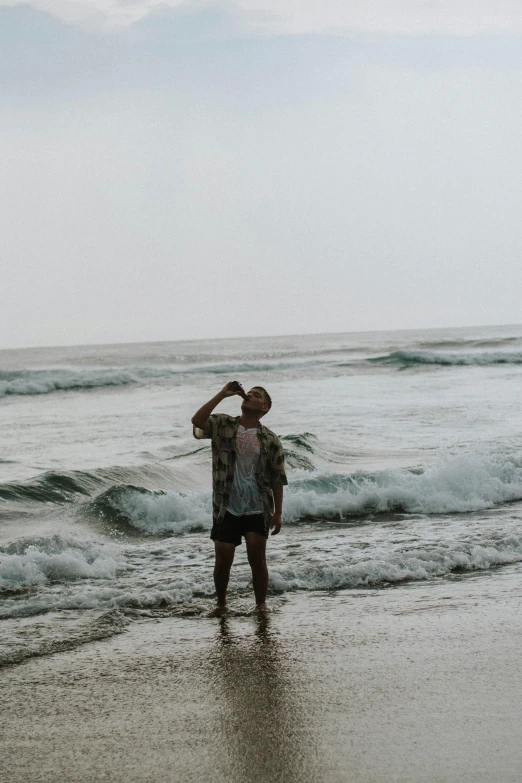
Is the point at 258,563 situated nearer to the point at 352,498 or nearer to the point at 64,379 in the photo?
the point at 352,498

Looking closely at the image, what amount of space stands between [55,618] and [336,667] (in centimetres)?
224

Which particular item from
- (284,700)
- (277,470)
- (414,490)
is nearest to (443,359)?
(414,490)

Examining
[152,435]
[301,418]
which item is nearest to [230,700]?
[152,435]

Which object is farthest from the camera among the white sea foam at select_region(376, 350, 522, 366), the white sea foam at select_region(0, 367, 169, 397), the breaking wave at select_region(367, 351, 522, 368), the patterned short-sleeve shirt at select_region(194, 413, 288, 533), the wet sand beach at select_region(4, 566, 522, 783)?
the white sea foam at select_region(376, 350, 522, 366)

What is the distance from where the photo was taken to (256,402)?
238 inches

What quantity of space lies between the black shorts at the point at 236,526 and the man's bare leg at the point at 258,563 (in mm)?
52

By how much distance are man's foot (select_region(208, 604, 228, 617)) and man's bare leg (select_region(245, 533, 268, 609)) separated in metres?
0.24

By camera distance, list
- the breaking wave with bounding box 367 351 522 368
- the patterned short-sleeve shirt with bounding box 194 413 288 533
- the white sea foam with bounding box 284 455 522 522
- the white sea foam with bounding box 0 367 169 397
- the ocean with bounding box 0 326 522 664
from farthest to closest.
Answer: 1. the breaking wave with bounding box 367 351 522 368
2. the white sea foam with bounding box 0 367 169 397
3. the white sea foam with bounding box 284 455 522 522
4. the ocean with bounding box 0 326 522 664
5. the patterned short-sleeve shirt with bounding box 194 413 288 533

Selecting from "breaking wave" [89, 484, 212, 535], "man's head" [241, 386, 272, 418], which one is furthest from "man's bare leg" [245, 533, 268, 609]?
"breaking wave" [89, 484, 212, 535]

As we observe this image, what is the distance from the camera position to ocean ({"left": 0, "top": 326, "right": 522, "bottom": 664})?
657cm

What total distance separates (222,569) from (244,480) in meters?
0.68

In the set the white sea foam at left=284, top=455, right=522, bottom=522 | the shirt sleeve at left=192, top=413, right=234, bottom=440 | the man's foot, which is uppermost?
the shirt sleeve at left=192, top=413, right=234, bottom=440

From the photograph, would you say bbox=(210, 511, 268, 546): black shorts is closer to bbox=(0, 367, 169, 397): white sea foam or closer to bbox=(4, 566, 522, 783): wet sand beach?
bbox=(4, 566, 522, 783): wet sand beach

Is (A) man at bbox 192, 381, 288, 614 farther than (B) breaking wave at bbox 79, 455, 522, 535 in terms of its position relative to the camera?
No
